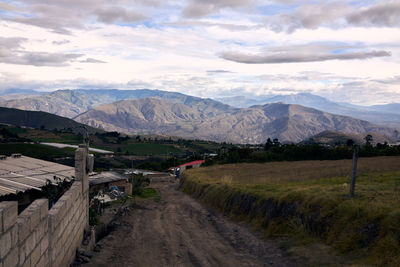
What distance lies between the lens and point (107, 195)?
37.9 m

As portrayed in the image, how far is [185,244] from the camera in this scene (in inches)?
751

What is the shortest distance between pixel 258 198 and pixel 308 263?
9.46m

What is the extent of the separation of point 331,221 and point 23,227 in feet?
41.5

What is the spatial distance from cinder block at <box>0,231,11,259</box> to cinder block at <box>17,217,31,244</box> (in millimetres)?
676

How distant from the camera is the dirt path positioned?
1606 centimetres

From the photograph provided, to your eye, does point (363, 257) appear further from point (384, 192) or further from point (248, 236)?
point (248, 236)

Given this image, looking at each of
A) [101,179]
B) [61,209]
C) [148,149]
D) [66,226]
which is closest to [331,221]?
[66,226]

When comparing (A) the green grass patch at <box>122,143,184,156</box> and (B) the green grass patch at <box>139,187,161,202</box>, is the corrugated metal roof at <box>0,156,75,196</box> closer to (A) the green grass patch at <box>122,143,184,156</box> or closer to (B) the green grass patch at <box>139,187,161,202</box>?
(B) the green grass patch at <box>139,187,161,202</box>

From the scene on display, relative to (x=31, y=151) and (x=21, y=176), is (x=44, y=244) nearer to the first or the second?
(x=21, y=176)

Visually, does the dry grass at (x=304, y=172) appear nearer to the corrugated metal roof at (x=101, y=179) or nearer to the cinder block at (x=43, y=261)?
the corrugated metal roof at (x=101, y=179)

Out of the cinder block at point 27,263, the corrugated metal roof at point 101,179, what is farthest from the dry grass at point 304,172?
the cinder block at point 27,263

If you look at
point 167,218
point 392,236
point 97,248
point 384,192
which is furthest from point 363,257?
point 167,218

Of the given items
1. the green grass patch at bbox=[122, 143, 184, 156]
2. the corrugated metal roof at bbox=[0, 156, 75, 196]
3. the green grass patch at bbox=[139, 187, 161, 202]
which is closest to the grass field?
the corrugated metal roof at bbox=[0, 156, 75, 196]

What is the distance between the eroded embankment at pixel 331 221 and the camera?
42.4 feet
